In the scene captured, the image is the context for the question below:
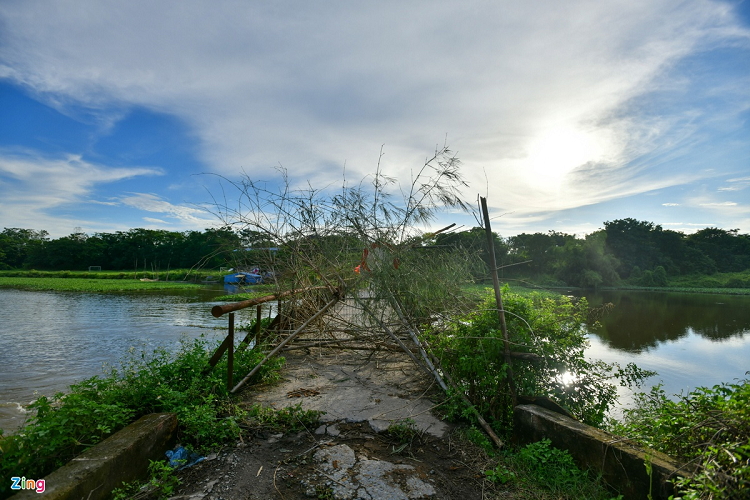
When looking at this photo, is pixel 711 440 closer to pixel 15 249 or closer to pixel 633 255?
pixel 633 255

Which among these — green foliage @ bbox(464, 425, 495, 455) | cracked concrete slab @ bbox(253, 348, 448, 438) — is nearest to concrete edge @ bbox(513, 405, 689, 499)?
green foliage @ bbox(464, 425, 495, 455)

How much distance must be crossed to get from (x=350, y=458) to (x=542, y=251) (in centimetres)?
3260

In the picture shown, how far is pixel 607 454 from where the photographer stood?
8.16ft

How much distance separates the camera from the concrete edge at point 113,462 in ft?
6.69

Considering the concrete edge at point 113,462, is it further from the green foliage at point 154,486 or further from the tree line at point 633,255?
the tree line at point 633,255

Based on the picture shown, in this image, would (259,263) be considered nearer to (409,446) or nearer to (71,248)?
(409,446)

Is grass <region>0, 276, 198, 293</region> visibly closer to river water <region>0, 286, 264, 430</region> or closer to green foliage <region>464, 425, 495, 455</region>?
river water <region>0, 286, 264, 430</region>

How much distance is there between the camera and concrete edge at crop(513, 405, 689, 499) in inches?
86.3

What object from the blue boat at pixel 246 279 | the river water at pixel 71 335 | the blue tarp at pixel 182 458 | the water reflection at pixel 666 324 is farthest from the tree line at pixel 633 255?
the blue tarp at pixel 182 458

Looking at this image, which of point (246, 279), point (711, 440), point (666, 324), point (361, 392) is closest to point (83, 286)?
point (246, 279)

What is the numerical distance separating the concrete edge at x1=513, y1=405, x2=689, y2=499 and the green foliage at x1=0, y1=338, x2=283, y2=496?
94.0 inches

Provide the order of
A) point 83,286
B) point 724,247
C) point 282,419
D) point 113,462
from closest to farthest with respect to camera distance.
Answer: point 113,462 → point 282,419 → point 83,286 → point 724,247

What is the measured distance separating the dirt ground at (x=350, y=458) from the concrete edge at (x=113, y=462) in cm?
31

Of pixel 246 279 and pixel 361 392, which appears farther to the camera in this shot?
pixel 246 279
